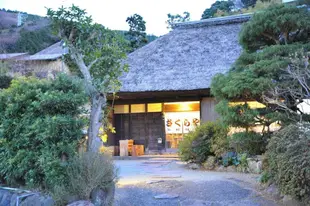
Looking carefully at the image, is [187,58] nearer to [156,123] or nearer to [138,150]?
[156,123]

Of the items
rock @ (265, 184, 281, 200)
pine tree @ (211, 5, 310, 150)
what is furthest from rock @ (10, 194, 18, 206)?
pine tree @ (211, 5, 310, 150)

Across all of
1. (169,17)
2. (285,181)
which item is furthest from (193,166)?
(169,17)

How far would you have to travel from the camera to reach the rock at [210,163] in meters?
9.72

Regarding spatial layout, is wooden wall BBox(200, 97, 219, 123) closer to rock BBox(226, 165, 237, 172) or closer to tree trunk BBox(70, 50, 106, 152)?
rock BBox(226, 165, 237, 172)

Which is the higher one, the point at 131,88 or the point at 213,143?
the point at 131,88

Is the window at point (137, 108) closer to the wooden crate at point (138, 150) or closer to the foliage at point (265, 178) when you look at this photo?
the wooden crate at point (138, 150)

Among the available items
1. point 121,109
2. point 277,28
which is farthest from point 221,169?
point 121,109

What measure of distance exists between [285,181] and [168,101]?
9988 millimetres

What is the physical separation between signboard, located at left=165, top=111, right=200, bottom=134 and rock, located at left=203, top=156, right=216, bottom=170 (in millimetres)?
5521

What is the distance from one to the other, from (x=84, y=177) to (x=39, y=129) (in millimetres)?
950

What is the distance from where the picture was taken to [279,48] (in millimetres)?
8117

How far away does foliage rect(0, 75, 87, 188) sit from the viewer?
16.1 ft

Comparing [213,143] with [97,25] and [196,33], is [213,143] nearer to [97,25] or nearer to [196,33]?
[97,25]

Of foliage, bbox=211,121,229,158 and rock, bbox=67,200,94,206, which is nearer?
rock, bbox=67,200,94,206
